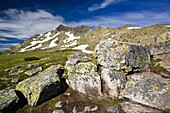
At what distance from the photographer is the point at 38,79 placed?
26797 mm

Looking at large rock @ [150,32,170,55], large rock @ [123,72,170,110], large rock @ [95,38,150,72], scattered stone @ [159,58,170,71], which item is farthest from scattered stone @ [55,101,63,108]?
large rock @ [150,32,170,55]

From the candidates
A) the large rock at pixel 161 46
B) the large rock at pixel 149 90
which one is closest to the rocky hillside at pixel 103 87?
the large rock at pixel 149 90

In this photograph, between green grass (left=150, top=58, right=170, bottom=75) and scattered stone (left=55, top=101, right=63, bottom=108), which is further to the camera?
green grass (left=150, top=58, right=170, bottom=75)

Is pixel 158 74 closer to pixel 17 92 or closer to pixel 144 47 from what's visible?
pixel 144 47

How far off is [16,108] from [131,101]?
18.2 metres

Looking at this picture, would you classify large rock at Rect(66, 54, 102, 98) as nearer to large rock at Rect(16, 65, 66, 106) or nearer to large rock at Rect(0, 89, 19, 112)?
large rock at Rect(16, 65, 66, 106)

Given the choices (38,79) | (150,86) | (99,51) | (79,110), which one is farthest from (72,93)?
(150,86)

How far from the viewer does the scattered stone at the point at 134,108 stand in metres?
21.8

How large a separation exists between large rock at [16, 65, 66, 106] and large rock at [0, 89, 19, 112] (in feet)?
6.47

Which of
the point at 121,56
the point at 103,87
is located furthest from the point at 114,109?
the point at 121,56

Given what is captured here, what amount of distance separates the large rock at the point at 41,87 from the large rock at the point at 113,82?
8421mm

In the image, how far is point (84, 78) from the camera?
2719cm

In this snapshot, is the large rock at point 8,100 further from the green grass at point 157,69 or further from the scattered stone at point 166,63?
the scattered stone at point 166,63

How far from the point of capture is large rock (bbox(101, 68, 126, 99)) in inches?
1003
